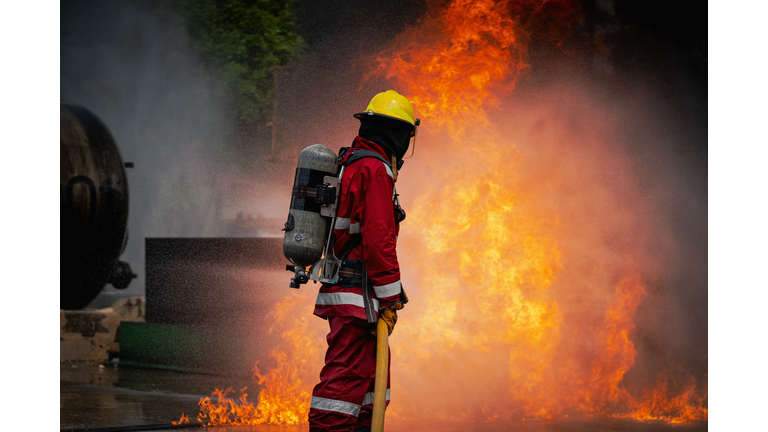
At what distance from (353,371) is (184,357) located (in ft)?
16.3

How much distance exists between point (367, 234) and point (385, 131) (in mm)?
667

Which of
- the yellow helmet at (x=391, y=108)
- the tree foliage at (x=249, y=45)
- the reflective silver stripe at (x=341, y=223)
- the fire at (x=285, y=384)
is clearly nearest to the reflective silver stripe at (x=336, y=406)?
the reflective silver stripe at (x=341, y=223)

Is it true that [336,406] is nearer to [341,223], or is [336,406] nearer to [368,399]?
[368,399]

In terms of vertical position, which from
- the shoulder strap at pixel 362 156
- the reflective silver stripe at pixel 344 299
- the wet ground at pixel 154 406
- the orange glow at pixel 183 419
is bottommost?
the wet ground at pixel 154 406

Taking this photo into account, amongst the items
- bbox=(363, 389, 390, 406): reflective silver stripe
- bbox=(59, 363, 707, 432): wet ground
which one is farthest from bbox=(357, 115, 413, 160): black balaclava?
bbox=(59, 363, 707, 432): wet ground

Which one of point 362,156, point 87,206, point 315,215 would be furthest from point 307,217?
point 87,206

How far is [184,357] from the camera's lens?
7598 mm

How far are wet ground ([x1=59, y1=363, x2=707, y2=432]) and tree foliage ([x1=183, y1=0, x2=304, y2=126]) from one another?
3300 mm

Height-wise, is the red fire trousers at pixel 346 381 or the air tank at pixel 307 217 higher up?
the air tank at pixel 307 217

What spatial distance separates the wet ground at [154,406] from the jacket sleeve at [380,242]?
2229 millimetres

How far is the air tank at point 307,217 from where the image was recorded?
3.38m

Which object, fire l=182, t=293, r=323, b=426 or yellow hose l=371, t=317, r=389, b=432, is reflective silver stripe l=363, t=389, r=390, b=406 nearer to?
yellow hose l=371, t=317, r=389, b=432

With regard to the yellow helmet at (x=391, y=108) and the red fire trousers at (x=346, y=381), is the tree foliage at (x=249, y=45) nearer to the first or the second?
the yellow helmet at (x=391, y=108)

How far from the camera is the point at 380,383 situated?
3.27m
